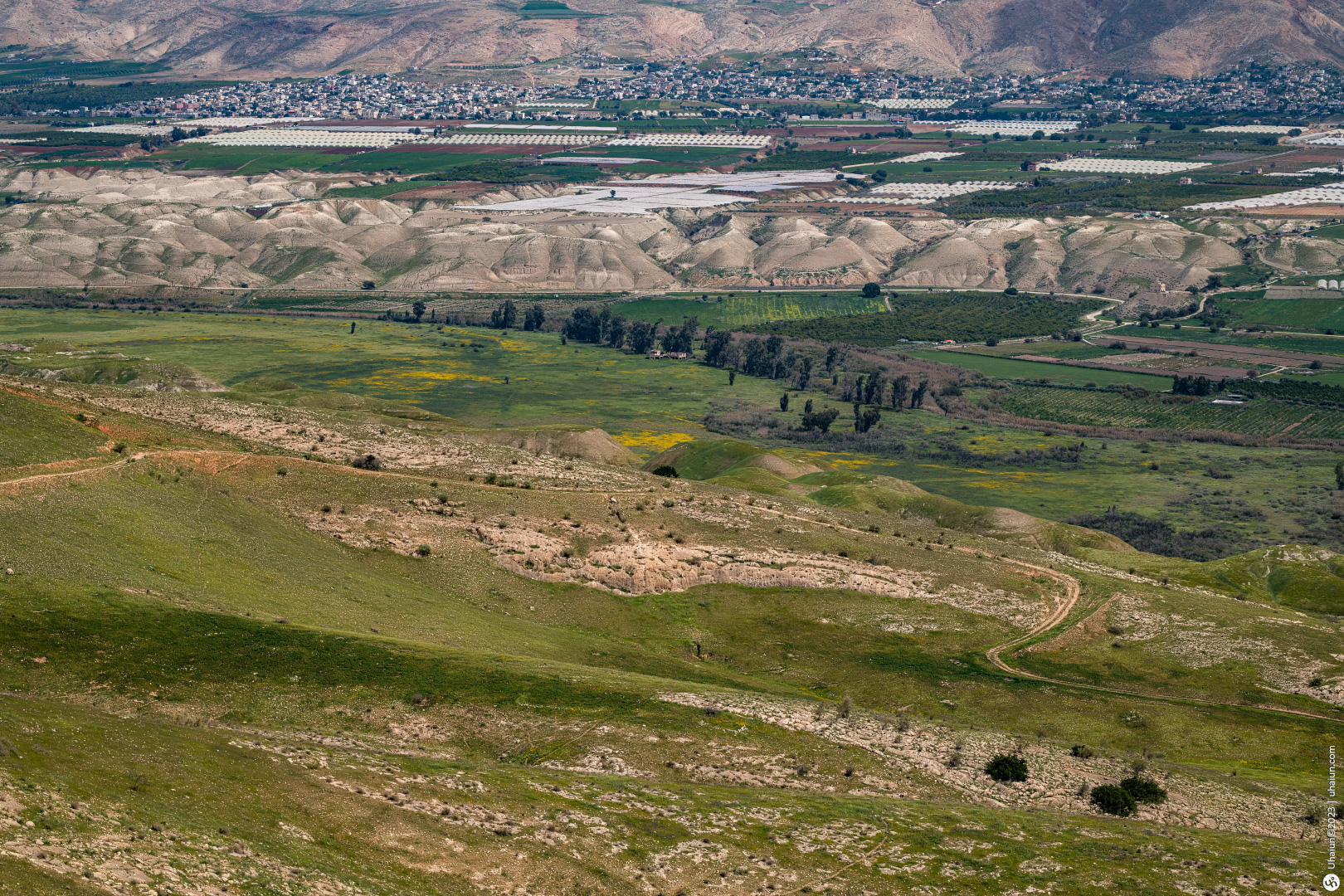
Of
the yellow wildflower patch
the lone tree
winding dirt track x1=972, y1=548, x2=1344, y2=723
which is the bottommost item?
the yellow wildflower patch

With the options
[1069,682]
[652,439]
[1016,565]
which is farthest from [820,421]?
[1069,682]

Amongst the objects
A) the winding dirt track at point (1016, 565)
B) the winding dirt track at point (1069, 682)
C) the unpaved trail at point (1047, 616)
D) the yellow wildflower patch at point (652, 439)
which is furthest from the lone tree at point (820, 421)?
the winding dirt track at point (1069, 682)

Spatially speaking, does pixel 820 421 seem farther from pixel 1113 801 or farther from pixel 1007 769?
pixel 1113 801

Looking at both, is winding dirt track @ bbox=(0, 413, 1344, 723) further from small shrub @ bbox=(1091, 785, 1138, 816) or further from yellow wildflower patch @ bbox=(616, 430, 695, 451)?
yellow wildflower patch @ bbox=(616, 430, 695, 451)

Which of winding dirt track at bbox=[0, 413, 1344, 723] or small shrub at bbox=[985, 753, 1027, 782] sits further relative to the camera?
winding dirt track at bbox=[0, 413, 1344, 723]

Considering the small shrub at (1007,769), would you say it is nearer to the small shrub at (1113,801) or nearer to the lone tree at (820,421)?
the small shrub at (1113,801)

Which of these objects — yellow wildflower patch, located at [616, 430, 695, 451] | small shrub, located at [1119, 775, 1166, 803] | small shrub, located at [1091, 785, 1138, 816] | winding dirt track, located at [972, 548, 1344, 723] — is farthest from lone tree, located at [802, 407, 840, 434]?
small shrub, located at [1091, 785, 1138, 816]
